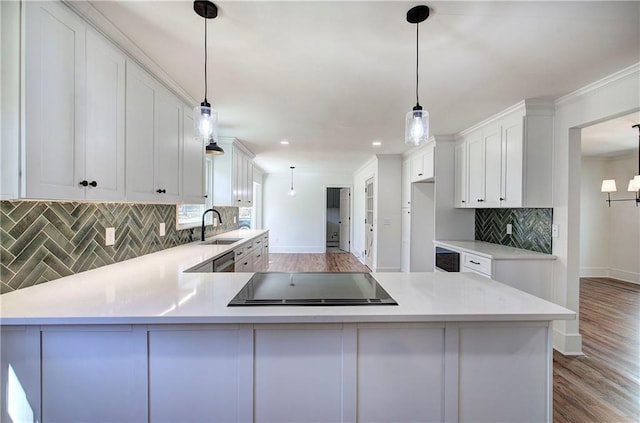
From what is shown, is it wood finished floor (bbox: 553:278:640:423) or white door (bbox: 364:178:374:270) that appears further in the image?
white door (bbox: 364:178:374:270)

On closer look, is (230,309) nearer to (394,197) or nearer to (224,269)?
(224,269)

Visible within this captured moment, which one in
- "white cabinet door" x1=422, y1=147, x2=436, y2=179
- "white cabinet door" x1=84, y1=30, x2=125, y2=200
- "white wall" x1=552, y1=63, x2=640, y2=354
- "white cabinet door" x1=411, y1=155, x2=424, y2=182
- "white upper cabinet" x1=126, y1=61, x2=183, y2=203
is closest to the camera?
"white cabinet door" x1=84, y1=30, x2=125, y2=200

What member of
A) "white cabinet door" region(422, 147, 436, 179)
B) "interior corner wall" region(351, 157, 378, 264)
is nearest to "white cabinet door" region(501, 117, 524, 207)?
"white cabinet door" region(422, 147, 436, 179)

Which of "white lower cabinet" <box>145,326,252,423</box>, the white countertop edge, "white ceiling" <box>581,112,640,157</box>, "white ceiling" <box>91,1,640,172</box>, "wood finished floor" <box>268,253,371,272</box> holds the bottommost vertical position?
"wood finished floor" <box>268,253,371,272</box>

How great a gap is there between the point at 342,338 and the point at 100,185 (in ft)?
4.99

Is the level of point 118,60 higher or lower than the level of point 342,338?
higher

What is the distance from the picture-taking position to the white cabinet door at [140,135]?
1.82 meters

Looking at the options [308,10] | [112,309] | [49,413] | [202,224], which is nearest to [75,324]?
[112,309]

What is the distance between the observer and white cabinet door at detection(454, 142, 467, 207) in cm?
385

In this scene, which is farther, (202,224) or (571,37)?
(202,224)

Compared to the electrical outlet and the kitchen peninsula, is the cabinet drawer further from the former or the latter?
the electrical outlet

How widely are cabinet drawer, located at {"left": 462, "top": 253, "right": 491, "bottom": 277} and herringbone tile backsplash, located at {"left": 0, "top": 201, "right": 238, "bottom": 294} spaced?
3296 millimetres

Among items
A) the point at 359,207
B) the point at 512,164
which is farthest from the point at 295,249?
the point at 512,164

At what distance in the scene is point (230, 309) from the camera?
1239mm
